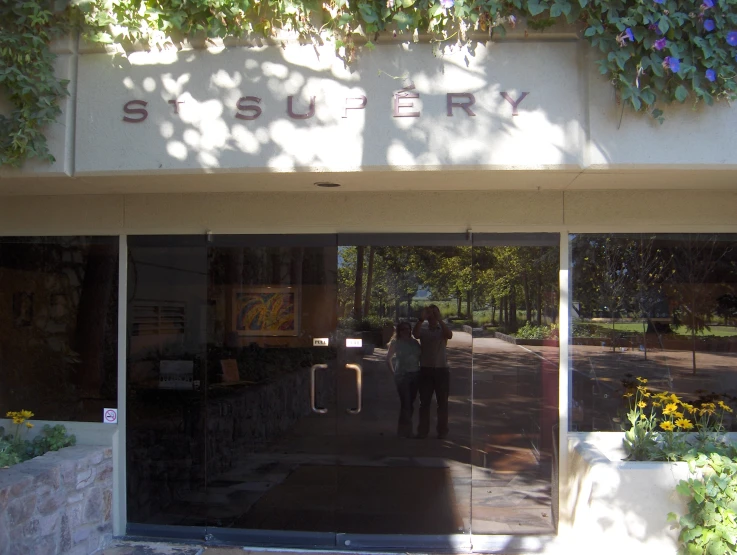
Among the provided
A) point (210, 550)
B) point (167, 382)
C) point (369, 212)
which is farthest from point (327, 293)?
point (210, 550)

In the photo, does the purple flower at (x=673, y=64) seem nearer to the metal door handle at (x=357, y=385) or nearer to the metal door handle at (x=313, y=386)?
the metal door handle at (x=357, y=385)

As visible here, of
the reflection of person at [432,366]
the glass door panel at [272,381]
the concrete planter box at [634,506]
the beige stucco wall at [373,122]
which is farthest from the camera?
the glass door panel at [272,381]

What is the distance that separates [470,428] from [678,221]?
225 centimetres

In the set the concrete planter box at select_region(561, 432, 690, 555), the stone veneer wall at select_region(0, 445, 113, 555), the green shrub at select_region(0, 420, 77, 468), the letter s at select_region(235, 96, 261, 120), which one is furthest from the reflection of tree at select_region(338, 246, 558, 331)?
the green shrub at select_region(0, 420, 77, 468)

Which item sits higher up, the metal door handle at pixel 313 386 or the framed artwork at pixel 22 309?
the framed artwork at pixel 22 309

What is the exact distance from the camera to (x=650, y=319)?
16.2 ft

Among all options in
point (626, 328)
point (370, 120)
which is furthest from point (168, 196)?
point (626, 328)

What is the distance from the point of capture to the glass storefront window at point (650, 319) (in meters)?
4.91

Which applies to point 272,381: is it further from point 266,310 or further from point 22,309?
point 22,309

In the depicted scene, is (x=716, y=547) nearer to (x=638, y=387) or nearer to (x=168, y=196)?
(x=638, y=387)

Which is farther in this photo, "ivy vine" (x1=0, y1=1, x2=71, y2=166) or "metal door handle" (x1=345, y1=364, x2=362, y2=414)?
"metal door handle" (x1=345, y1=364, x2=362, y2=414)

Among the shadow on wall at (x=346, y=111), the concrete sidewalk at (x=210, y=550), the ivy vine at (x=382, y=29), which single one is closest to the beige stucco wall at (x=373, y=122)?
the shadow on wall at (x=346, y=111)

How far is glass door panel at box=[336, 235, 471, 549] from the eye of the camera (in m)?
4.97

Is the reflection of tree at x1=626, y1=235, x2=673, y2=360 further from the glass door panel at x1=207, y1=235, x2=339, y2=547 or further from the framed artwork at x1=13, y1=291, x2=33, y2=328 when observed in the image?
the framed artwork at x1=13, y1=291, x2=33, y2=328
